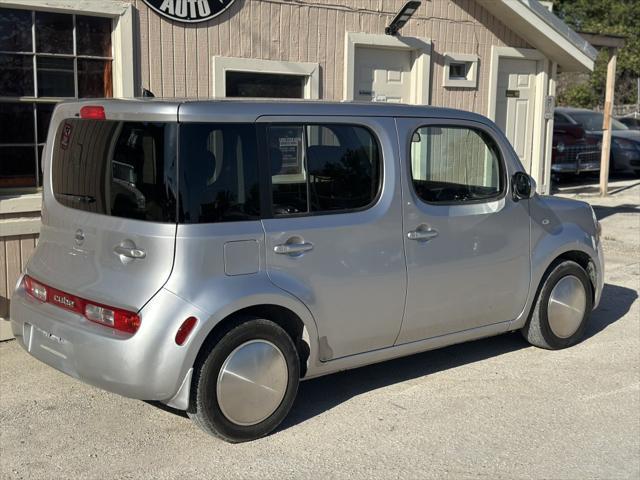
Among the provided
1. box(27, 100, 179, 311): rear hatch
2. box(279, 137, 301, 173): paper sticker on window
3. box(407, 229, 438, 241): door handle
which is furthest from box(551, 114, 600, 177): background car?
box(27, 100, 179, 311): rear hatch

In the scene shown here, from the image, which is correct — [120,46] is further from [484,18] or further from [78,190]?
[484,18]

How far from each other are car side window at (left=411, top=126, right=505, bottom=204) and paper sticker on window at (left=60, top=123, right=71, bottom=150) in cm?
210

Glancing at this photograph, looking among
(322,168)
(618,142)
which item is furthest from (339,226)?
(618,142)

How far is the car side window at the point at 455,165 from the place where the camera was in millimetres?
5203

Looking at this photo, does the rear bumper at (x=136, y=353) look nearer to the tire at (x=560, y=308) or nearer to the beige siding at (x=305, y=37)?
the tire at (x=560, y=308)

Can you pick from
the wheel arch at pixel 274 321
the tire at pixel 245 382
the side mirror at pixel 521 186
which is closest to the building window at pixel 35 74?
the wheel arch at pixel 274 321

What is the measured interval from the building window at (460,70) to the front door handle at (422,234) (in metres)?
4.80

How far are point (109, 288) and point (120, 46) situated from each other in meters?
3.36

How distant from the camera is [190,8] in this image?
23.9 feet

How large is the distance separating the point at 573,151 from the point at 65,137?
47.4ft

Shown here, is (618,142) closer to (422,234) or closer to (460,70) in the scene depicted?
(460,70)

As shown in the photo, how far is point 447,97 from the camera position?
31.4ft

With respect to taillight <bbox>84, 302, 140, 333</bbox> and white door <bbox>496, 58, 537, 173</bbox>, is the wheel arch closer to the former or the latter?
taillight <bbox>84, 302, 140, 333</bbox>

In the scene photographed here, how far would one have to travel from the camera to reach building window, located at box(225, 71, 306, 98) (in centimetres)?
785
